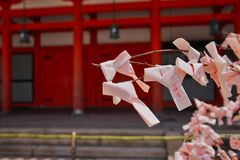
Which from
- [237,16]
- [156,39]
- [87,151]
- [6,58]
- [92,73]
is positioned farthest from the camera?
[92,73]

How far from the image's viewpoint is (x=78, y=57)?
9422mm

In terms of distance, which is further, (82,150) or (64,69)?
(64,69)

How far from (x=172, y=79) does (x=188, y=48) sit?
0.35ft

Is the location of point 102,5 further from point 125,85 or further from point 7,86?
point 125,85

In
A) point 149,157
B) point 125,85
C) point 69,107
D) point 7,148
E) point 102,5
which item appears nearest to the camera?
point 125,85

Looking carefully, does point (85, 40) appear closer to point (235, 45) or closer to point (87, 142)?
point (87, 142)

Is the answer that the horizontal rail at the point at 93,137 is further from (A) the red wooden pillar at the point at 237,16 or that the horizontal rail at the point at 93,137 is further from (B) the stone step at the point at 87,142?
(A) the red wooden pillar at the point at 237,16

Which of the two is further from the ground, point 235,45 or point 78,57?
point 78,57

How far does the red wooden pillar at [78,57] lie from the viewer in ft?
30.7

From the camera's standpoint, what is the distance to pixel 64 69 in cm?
1151

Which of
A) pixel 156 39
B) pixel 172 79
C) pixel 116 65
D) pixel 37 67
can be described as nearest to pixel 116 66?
pixel 116 65

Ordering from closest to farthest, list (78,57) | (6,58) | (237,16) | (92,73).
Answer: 1. (237,16)
2. (78,57)
3. (6,58)
4. (92,73)

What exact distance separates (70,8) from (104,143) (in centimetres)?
459

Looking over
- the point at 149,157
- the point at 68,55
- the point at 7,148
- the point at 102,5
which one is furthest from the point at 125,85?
the point at 68,55
